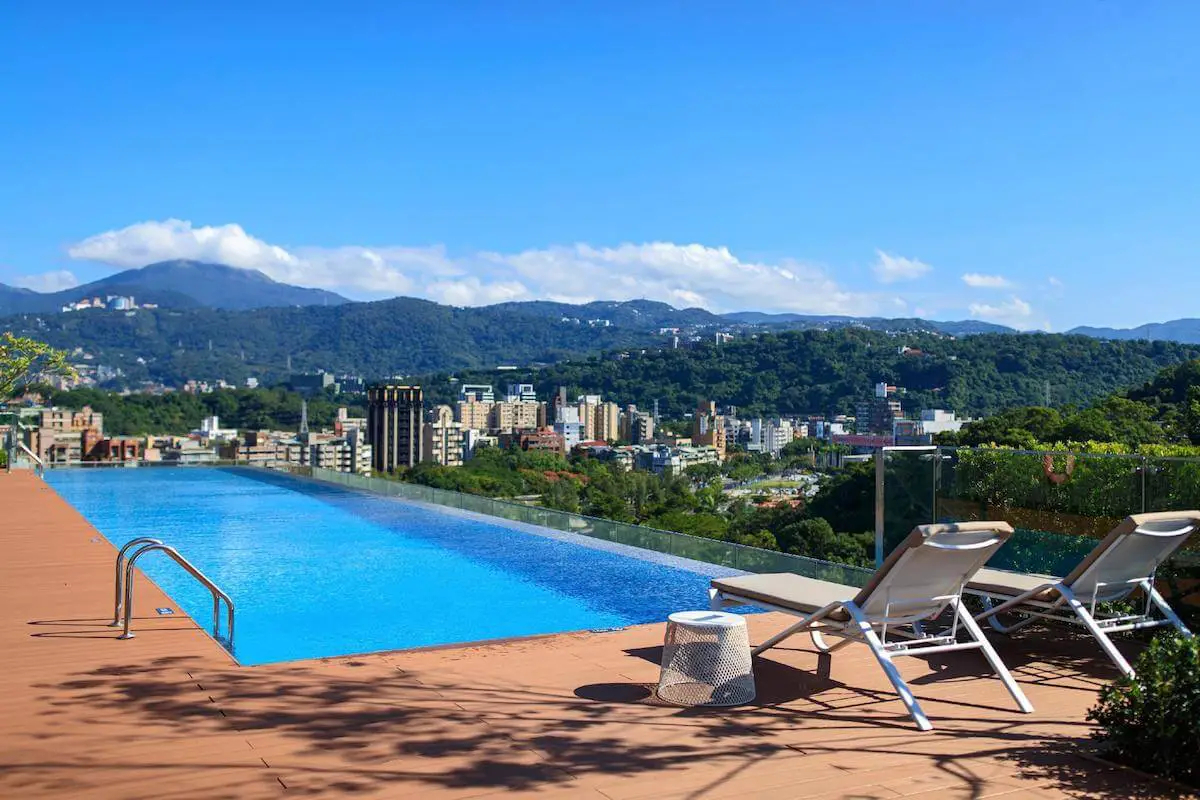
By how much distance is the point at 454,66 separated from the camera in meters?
19.9

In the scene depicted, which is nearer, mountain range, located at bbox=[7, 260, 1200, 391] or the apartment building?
the apartment building

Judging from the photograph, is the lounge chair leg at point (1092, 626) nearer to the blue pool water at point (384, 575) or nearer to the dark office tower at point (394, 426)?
the blue pool water at point (384, 575)

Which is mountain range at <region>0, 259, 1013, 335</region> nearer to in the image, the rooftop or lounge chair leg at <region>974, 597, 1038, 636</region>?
lounge chair leg at <region>974, 597, 1038, 636</region>

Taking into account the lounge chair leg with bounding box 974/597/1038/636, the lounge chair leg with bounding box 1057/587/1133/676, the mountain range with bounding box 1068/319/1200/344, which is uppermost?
the mountain range with bounding box 1068/319/1200/344

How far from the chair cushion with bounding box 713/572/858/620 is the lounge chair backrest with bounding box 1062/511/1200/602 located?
0.91 m

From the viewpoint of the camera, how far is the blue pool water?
7441mm

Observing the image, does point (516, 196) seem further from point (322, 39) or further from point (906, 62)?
point (906, 62)

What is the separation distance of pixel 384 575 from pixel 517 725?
6.55 metres

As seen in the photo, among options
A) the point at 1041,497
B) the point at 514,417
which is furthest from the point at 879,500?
the point at 514,417

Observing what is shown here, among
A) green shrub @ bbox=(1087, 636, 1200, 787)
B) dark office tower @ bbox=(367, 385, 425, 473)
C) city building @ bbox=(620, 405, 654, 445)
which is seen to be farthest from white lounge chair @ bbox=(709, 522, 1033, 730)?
city building @ bbox=(620, 405, 654, 445)

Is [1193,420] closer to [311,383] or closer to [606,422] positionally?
[606,422]

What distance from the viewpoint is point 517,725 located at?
3428 millimetres

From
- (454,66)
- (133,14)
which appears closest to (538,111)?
(454,66)

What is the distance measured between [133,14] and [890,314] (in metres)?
86.2
